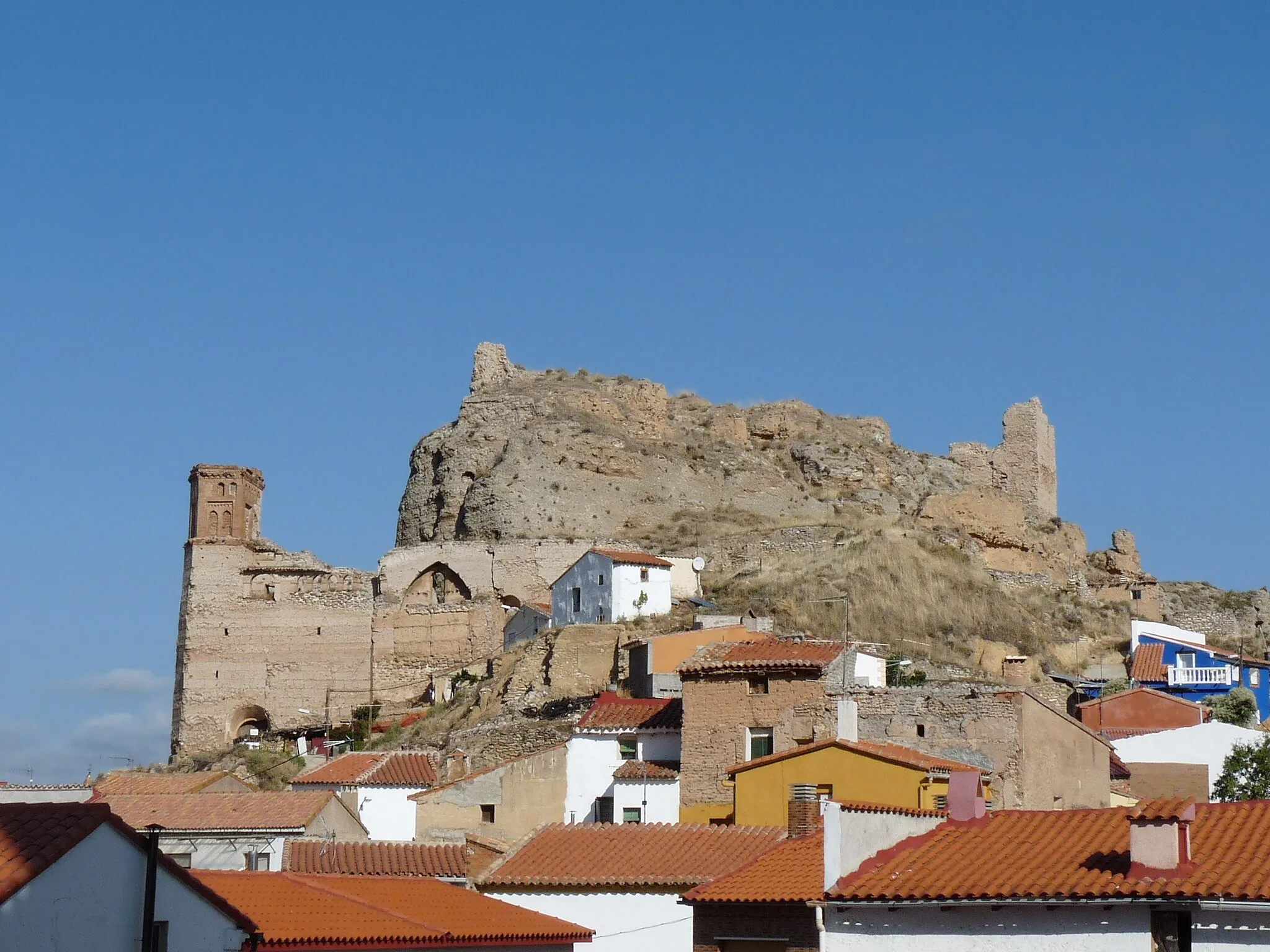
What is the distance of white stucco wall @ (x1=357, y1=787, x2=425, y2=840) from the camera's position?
105ft

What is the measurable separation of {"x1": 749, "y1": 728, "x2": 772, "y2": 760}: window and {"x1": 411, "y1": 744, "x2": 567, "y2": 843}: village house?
A: 4025 millimetres

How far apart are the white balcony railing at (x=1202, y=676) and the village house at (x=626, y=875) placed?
2163 cm

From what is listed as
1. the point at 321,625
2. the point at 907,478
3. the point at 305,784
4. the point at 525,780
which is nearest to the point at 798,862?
the point at 525,780

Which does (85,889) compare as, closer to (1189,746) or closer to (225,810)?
(225,810)

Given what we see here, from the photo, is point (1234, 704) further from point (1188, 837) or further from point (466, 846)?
point (1188, 837)

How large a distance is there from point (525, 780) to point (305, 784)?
439 cm

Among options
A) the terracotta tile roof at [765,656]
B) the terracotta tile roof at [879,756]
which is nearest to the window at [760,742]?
the terracotta tile roof at [765,656]

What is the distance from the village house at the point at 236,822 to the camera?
28109mm

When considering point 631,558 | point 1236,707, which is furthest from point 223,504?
point 1236,707

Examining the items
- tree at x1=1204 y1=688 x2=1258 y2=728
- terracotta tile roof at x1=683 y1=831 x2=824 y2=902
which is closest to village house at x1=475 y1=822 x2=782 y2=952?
terracotta tile roof at x1=683 y1=831 x2=824 y2=902

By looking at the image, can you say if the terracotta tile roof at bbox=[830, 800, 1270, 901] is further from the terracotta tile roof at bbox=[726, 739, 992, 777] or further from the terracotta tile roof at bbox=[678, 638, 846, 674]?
the terracotta tile roof at bbox=[678, 638, 846, 674]

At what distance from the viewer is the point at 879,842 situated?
1878 cm

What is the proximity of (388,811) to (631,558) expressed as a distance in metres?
15.5

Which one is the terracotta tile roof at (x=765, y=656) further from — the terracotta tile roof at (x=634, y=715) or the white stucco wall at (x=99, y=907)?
the white stucco wall at (x=99, y=907)
